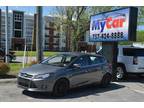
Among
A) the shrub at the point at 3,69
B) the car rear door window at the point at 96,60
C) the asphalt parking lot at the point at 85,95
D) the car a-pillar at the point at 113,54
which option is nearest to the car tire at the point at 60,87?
the asphalt parking lot at the point at 85,95

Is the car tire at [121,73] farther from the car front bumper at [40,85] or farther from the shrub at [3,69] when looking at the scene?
the car front bumper at [40,85]

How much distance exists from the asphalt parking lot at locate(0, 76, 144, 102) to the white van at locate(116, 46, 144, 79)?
2.30m

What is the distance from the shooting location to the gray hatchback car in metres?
10.6

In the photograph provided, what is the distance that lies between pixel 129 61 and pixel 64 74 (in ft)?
19.1

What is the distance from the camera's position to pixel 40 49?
1684cm

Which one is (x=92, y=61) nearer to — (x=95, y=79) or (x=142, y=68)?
(x=95, y=79)

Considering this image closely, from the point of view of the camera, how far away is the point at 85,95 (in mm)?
11328

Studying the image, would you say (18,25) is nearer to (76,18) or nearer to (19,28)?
(19,28)

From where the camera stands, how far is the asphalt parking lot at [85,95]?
413 inches

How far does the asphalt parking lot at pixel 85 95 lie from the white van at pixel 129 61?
7.55 feet

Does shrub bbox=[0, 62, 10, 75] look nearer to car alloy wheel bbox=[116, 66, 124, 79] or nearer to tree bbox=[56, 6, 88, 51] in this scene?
car alloy wheel bbox=[116, 66, 124, 79]

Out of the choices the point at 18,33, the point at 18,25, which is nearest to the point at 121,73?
the point at 18,25
